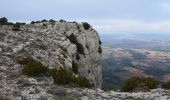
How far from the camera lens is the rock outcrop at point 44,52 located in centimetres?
2994

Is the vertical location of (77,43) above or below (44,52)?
above

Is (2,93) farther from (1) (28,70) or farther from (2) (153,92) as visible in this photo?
(2) (153,92)

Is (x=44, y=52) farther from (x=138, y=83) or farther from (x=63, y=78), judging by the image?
(x=138, y=83)

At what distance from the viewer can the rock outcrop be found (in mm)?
29938

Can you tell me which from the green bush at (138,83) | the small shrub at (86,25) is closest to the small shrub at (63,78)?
the green bush at (138,83)

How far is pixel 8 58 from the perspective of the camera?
119 feet

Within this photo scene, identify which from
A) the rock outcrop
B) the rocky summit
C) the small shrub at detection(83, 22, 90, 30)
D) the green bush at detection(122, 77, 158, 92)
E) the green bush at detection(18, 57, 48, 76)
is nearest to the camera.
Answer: the rocky summit

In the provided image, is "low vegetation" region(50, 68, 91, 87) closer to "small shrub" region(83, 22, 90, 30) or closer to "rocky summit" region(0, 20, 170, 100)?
"rocky summit" region(0, 20, 170, 100)

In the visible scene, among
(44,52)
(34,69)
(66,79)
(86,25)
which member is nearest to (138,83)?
(66,79)

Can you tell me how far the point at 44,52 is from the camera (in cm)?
4012

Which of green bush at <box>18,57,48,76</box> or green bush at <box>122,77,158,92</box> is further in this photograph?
green bush at <box>122,77,158,92</box>

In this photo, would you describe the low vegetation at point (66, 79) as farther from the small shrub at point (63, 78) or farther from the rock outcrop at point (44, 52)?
the rock outcrop at point (44, 52)

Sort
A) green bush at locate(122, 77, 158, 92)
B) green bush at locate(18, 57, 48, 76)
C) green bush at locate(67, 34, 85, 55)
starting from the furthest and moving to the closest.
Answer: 1. green bush at locate(67, 34, 85, 55)
2. green bush at locate(122, 77, 158, 92)
3. green bush at locate(18, 57, 48, 76)

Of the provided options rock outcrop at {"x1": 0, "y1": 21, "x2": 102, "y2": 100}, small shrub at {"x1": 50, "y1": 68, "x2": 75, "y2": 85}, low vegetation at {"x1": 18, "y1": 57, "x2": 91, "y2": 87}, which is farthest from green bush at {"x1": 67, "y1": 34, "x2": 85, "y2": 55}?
small shrub at {"x1": 50, "y1": 68, "x2": 75, "y2": 85}
